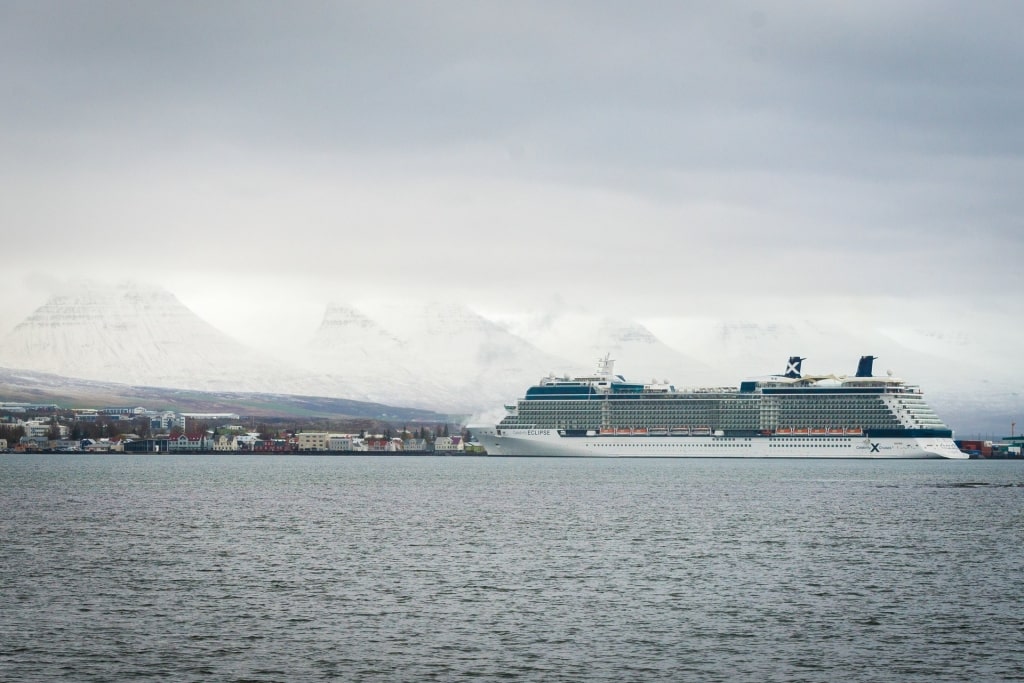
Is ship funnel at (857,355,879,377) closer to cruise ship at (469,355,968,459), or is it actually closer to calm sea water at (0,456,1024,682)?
cruise ship at (469,355,968,459)

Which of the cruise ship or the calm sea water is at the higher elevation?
the cruise ship

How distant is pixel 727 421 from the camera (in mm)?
183875

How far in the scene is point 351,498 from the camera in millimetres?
97312

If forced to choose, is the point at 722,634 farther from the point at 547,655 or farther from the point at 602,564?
the point at 602,564

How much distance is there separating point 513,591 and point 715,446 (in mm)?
140837

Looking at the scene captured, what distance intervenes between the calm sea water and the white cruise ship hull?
3650 inches

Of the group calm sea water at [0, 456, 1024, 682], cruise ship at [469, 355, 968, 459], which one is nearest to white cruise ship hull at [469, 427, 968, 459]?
cruise ship at [469, 355, 968, 459]

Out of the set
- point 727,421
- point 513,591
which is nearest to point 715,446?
point 727,421

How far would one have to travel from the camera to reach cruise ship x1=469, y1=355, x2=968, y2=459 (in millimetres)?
180500

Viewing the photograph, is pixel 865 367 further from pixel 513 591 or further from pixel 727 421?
pixel 513 591

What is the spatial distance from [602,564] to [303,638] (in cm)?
1858

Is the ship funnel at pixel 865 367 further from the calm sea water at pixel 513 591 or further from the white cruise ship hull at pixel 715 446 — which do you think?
the calm sea water at pixel 513 591

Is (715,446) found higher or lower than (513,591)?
higher

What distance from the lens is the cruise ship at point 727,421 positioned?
18050 centimetres
